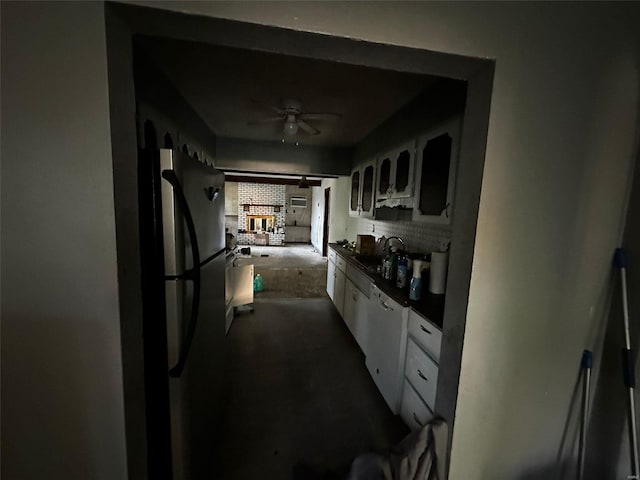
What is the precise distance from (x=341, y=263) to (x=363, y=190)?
97cm

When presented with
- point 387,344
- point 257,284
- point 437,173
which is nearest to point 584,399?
point 387,344

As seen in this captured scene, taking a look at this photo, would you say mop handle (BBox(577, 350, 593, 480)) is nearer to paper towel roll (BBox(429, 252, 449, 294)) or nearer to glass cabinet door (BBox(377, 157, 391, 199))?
paper towel roll (BBox(429, 252, 449, 294))

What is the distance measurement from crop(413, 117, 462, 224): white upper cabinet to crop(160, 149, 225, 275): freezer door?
1366 millimetres

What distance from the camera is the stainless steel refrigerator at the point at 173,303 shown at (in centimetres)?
92

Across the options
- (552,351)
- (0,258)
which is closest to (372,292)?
(552,351)

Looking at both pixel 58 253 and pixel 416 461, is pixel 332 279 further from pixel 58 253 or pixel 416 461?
pixel 58 253

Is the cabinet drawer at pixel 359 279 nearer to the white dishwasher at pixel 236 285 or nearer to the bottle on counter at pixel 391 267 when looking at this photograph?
the bottle on counter at pixel 391 267

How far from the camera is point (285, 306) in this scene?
12.7 ft

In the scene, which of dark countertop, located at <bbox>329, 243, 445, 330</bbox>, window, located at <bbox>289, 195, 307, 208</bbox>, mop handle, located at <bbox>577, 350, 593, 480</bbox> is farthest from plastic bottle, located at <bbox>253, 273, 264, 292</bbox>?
window, located at <bbox>289, 195, 307, 208</bbox>

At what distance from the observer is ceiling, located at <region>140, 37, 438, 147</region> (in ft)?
4.90

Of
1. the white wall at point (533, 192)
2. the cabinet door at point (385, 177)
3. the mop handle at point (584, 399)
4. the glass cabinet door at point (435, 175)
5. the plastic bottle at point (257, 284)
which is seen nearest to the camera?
the white wall at point (533, 192)

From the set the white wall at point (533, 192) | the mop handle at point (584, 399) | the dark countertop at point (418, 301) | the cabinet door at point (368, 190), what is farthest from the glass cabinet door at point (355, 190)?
the mop handle at point (584, 399)

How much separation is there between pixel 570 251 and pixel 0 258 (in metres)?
1.79

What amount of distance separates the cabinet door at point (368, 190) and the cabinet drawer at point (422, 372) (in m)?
1.55
